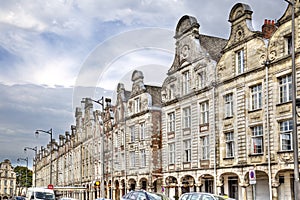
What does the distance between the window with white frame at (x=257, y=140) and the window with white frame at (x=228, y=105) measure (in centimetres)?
296

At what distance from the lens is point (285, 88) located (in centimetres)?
3288

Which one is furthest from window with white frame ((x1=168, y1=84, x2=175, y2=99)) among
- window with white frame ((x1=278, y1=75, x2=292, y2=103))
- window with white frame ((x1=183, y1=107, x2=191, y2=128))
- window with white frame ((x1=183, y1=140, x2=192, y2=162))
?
window with white frame ((x1=278, y1=75, x2=292, y2=103))

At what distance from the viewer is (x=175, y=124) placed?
45969 millimetres

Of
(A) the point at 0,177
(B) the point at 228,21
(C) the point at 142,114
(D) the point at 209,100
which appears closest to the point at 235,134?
(D) the point at 209,100

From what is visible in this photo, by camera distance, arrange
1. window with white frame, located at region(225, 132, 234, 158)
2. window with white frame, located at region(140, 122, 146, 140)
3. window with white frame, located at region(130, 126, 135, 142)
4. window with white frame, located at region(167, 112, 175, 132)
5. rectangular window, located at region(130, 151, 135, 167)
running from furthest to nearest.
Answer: window with white frame, located at region(130, 126, 135, 142), rectangular window, located at region(130, 151, 135, 167), window with white frame, located at region(140, 122, 146, 140), window with white frame, located at region(167, 112, 175, 132), window with white frame, located at region(225, 132, 234, 158)

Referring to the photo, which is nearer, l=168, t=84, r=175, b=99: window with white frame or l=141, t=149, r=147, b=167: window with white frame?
l=168, t=84, r=175, b=99: window with white frame

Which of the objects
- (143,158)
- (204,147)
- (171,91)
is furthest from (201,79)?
(143,158)

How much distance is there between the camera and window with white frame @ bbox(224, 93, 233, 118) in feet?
124

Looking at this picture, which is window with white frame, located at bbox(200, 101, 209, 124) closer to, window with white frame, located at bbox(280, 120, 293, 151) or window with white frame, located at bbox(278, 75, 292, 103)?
window with white frame, located at bbox(278, 75, 292, 103)

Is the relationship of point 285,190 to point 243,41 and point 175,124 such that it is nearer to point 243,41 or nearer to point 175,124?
point 243,41

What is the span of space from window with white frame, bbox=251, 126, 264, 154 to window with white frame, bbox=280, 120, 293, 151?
6.45ft

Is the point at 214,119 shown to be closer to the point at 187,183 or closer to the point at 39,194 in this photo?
the point at 187,183

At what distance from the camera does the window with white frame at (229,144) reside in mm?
37469

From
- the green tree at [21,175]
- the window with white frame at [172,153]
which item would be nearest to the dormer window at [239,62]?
the window with white frame at [172,153]
